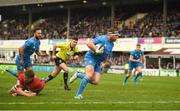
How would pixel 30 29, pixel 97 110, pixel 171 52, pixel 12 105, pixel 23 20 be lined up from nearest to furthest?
pixel 97 110, pixel 12 105, pixel 171 52, pixel 30 29, pixel 23 20

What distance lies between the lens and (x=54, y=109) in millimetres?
12070

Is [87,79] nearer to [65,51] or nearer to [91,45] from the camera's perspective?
[91,45]

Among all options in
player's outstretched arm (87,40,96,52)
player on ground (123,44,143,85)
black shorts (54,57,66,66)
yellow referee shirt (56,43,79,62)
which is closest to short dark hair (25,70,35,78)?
player's outstretched arm (87,40,96,52)

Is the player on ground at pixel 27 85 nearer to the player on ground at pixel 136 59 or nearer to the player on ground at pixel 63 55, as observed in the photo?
the player on ground at pixel 63 55

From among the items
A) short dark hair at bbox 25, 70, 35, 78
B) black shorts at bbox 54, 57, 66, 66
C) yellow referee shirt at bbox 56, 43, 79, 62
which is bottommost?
short dark hair at bbox 25, 70, 35, 78

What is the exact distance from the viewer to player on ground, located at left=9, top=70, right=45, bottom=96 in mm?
16156

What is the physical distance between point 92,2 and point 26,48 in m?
55.5

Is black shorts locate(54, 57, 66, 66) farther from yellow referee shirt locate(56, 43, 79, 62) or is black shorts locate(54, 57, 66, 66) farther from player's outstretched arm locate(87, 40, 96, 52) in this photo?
player's outstretched arm locate(87, 40, 96, 52)

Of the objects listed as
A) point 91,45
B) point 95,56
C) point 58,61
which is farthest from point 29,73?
point 58,61

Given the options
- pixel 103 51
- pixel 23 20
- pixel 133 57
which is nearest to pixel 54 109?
pixel 103 51

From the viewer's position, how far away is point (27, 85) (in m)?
16.6

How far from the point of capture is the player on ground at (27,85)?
16.2m

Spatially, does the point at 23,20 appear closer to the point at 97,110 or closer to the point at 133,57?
the point at 133,57

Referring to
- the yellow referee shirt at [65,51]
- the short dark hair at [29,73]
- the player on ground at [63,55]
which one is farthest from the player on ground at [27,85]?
the yellow referee shirt at [65,51]
